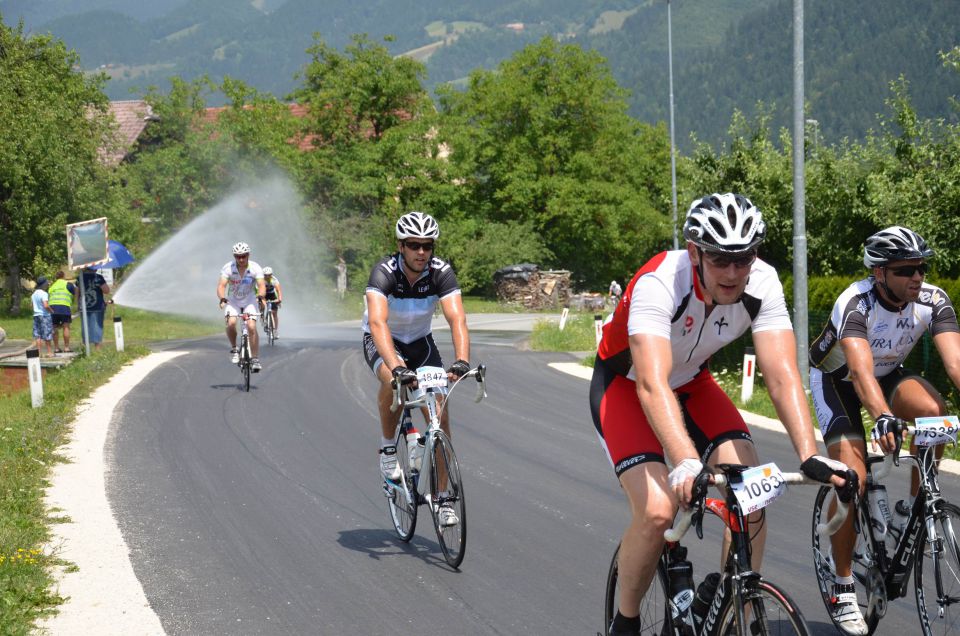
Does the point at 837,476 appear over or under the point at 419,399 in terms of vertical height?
over

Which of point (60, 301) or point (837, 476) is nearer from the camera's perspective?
point (837, 476)

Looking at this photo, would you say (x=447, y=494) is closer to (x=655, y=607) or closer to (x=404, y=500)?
(x=404, y=500)

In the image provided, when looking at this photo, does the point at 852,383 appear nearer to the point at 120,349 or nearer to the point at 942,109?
the point at 120,349

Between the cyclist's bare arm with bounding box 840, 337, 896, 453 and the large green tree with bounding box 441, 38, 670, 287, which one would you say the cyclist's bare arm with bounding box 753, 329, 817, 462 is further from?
the large green tree with bounding box 441, 38, 670, 287

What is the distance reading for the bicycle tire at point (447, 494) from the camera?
7113mm

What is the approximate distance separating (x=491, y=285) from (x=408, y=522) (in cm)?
4592

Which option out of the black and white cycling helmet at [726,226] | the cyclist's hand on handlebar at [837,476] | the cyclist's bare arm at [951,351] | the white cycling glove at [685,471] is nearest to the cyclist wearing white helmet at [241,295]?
the cyclist's bare arm at [951,351]

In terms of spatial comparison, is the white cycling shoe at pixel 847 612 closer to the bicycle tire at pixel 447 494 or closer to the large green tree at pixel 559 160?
the bicycle tire at pixel 447 494

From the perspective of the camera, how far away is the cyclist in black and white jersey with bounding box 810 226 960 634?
5488mm

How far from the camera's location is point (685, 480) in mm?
3816

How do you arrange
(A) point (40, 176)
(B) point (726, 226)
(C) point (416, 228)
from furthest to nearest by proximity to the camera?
(A) point (40, 176), (C) point (416, 228), (B) point (726, 226)

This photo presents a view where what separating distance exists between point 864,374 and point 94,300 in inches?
848

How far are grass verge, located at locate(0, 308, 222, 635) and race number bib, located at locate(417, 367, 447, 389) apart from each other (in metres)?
2.44

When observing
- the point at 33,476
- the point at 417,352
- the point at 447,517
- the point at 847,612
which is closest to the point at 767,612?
the point at 847,612
